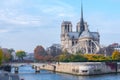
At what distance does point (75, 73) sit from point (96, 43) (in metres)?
56.2

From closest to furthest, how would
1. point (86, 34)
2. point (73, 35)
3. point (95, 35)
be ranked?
point (86, 34) → point (95, 35) → point (73, 35)

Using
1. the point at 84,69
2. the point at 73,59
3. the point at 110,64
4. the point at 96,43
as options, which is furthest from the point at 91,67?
the point at 96,43

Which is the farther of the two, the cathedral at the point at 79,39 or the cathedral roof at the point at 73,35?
the cathedral roof at the point at 73,35

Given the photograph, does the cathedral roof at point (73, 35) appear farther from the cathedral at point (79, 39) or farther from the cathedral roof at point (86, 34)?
the cathedral roof at point (86, 34)

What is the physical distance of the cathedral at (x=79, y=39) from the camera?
11797cm

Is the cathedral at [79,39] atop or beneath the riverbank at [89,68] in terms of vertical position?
atop

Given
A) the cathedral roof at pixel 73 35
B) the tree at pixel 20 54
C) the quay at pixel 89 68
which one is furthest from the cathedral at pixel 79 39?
the quay at pixel 89 68

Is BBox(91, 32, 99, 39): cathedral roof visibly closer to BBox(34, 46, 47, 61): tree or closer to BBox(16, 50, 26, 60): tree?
BBox(34, 46, 47, 61): tree

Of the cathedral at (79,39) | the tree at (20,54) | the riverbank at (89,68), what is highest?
the cathedral at (79,39)

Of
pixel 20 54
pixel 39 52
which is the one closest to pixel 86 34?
pixel 39 52

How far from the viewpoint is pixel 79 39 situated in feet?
409

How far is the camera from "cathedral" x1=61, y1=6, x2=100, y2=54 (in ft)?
387

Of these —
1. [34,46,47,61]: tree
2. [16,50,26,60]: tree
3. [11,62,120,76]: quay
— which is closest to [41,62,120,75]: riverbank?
[11,62,120,76]: quay

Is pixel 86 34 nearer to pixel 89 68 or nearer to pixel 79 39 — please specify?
pixel 79 39
